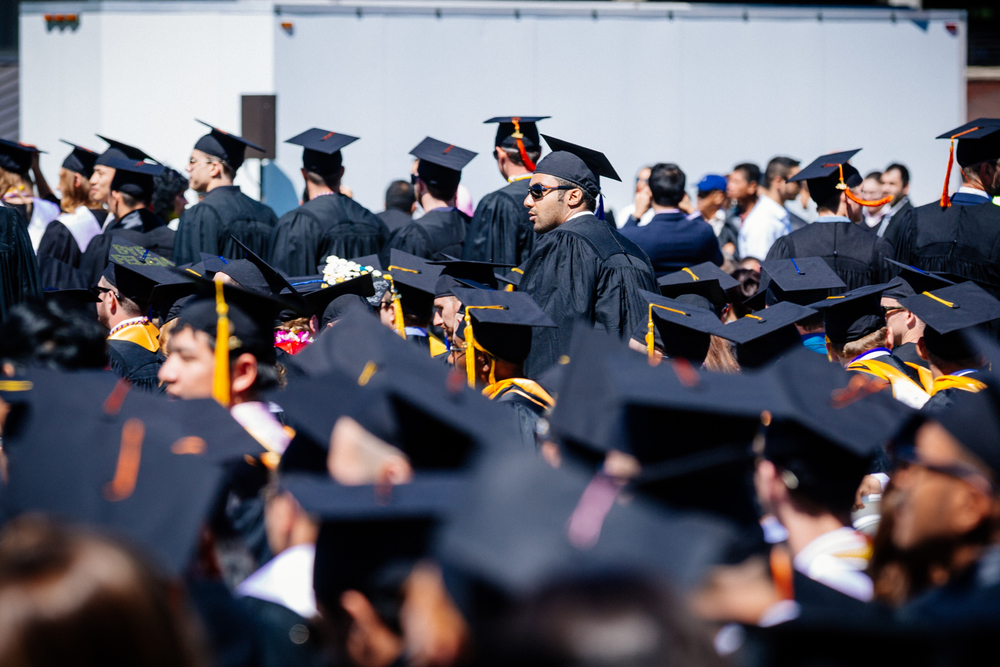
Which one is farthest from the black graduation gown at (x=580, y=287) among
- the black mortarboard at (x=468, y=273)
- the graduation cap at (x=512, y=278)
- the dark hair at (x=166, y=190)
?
the dark hair at (x=166, y=190)

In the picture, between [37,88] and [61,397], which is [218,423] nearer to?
[61,397]

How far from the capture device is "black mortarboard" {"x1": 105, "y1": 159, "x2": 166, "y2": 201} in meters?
6.98

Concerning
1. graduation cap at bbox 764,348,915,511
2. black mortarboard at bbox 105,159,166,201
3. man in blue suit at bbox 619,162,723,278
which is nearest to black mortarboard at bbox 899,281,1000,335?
graduation cap at bbox 764,348,915,511

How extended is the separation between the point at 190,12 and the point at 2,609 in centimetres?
879

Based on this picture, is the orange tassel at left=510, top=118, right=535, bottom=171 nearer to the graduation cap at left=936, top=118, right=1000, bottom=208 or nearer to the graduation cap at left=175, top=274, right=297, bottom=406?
the graduation cap at left=936, top=118, right=1000, bottom=208

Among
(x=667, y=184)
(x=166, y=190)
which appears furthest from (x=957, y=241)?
(x=166, y=190)

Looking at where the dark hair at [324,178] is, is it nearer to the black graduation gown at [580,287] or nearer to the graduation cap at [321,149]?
the graduation cap at [321,149]

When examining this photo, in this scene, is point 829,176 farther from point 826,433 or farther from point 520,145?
point 826,433

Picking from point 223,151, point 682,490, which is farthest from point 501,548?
point 223,151

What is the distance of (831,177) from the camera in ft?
20.0

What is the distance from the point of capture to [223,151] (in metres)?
7.10

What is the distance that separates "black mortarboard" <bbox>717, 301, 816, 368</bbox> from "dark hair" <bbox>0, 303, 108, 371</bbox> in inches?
91.1

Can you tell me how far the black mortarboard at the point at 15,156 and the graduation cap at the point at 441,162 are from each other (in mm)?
2918

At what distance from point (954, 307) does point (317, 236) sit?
4130 millimetres
